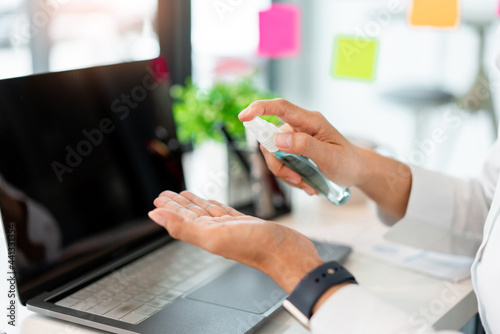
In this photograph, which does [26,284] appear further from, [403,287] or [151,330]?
[403,287]

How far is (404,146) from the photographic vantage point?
9.30ft

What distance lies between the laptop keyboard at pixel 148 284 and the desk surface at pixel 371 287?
0.04 meters

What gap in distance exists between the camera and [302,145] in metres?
0.88

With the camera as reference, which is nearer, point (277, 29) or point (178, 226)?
point (178, 226)

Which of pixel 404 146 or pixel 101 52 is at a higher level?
pixel 101 52

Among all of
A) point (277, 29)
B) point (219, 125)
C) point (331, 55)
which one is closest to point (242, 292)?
point (219, 125)

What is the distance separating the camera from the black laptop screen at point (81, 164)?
85 centimetres

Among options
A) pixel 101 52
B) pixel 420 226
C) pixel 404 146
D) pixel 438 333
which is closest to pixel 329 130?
pixel 420 226

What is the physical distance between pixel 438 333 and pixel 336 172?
0.36m

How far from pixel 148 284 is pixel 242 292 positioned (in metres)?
0.15

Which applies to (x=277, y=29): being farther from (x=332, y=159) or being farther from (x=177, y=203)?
(x=177, y=203)

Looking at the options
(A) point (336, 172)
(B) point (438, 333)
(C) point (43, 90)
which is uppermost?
(C) point (43, 90)

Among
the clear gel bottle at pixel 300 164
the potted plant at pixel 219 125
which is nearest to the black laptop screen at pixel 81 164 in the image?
the potted plant at pixel 219 125

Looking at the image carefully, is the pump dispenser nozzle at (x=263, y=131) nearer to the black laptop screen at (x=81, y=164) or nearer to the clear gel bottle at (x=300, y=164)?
the clear gel bottle at (x=300, y=164)
